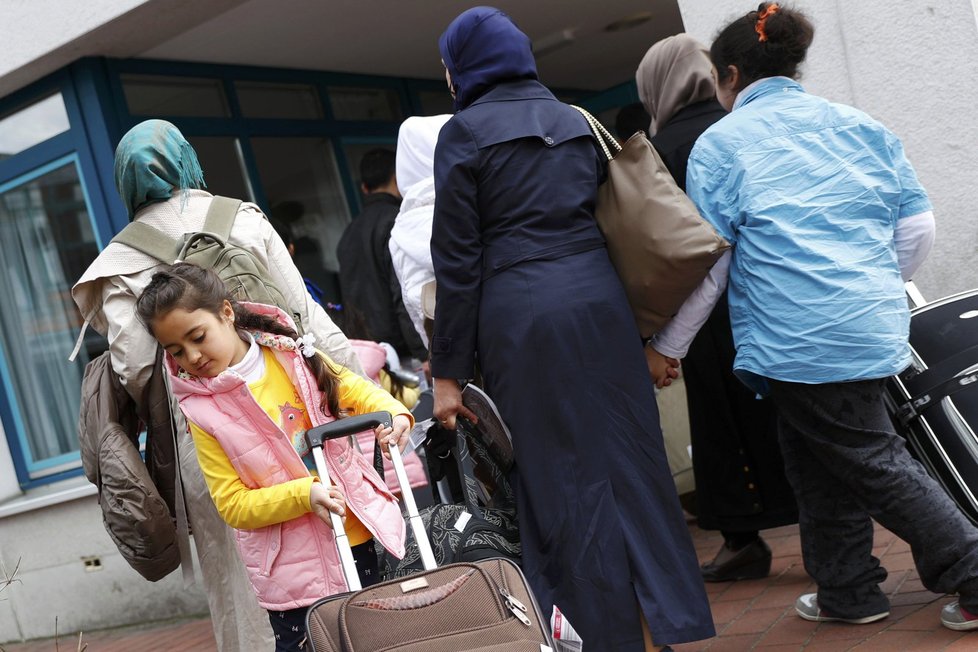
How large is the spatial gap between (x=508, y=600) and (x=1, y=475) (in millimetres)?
5950

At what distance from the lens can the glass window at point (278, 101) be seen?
7.90 meters

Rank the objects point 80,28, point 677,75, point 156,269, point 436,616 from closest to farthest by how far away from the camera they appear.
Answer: point 436,616 → point 156,269 → point 677,75 → point 80,28

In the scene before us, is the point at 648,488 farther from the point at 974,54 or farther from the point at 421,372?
the point at 421,372

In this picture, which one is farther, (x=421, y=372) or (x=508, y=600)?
(x=421, y=372)

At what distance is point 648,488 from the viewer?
10.3 feet

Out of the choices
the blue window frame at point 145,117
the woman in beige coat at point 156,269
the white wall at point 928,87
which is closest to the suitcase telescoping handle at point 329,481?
the woman in beige coat at point 156,269

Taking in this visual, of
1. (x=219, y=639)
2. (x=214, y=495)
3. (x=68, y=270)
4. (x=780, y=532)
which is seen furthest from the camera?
(x=68, y=270)

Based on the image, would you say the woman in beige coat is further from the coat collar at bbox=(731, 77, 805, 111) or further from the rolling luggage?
the coat collar at bbox=(731, 77, 805, 111)

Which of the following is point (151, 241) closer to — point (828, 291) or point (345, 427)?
point (345, 427)

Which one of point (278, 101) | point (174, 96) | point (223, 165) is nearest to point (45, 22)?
point (174, 96)

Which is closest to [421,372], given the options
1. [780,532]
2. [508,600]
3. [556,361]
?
[780,532]

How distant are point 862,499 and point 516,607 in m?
1.33

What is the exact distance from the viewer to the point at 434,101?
9.95m

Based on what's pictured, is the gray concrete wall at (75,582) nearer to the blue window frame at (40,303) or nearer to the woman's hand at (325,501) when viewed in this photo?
the blue window frame at (40,303)
